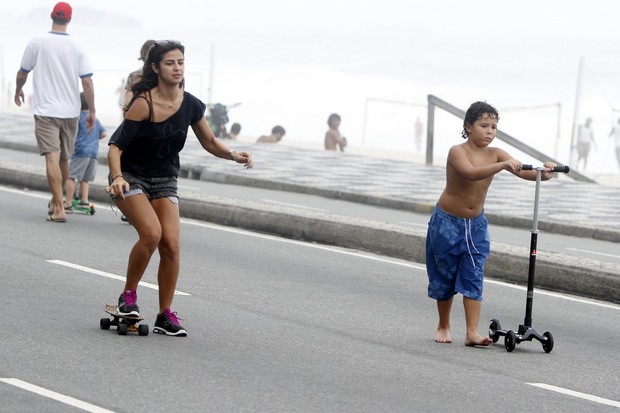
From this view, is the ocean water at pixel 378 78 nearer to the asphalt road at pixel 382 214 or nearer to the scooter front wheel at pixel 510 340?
the asphalt road at pixel 382 214

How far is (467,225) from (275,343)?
1395mm

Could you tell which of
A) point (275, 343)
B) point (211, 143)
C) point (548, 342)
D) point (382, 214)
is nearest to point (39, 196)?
point (382, 214)

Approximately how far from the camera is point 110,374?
269 inches

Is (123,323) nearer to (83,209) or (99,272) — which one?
(99,272)

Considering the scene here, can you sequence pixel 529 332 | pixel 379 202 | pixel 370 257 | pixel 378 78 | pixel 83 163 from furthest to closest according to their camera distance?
pixel 378 78, pixel 379 202, pixel 83 163, pixel 370 257, pixel 529 332

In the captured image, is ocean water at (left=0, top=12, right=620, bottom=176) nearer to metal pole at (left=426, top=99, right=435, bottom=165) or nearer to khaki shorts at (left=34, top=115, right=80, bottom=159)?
metal pole at (left=426, top=99, right=435, bottom=165)

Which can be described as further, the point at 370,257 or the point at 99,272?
the point at 370,257

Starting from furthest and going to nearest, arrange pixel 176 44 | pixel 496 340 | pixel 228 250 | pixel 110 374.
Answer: pixel 228 250 → pixel 496 340 → pixel 176 44 → pixel 110 374

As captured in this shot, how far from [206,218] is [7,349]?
24.0 feet

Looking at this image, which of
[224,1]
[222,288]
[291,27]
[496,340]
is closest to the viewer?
[496,340]

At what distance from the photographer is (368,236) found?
12828 millimetres

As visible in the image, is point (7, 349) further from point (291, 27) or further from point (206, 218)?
point (291, 27)

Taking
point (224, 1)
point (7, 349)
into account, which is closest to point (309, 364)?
point (7, 349)

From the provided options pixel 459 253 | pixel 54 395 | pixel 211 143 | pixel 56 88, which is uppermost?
pixel 56 88
